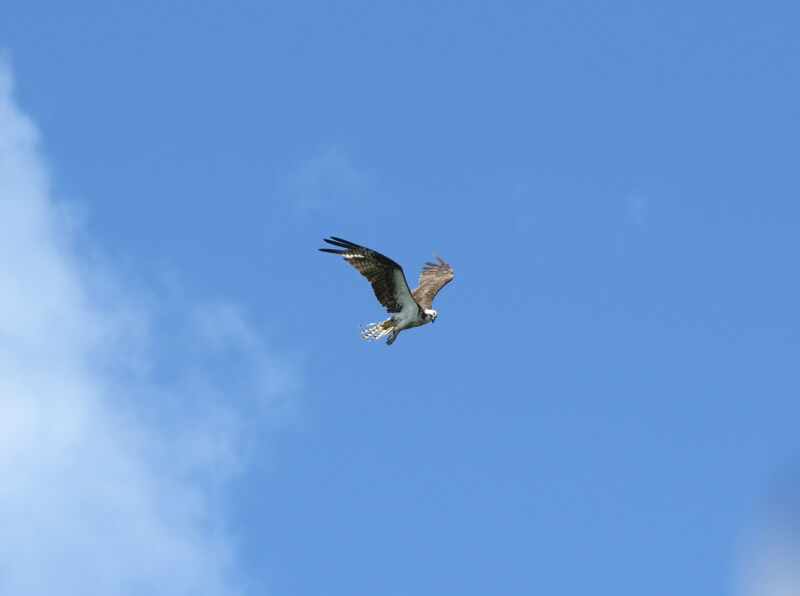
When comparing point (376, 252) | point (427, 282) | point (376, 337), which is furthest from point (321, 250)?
point (427, 282)

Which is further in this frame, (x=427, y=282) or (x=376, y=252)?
(x=427, y=282)

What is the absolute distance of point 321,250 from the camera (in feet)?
93.4

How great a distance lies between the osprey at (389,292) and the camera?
2902 centimetres

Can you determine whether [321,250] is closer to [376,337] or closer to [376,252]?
[376,252]

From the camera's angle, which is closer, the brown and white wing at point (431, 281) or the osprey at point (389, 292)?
the osprey at point (389, 292)

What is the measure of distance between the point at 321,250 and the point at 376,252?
1.57m

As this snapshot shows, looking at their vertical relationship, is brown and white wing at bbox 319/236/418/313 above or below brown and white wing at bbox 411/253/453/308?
below

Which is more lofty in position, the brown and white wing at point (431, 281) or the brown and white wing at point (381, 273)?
the brown and white wing at point (431, 281)

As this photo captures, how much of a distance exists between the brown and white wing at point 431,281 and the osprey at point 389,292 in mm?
46

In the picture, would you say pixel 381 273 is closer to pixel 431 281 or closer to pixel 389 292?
pixel 389 292

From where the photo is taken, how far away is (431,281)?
121 feet

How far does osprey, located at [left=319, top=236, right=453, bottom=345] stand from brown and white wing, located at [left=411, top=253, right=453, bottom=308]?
5 centimetres

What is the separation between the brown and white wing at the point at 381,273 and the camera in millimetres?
28844

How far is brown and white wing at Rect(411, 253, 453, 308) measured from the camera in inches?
1378
